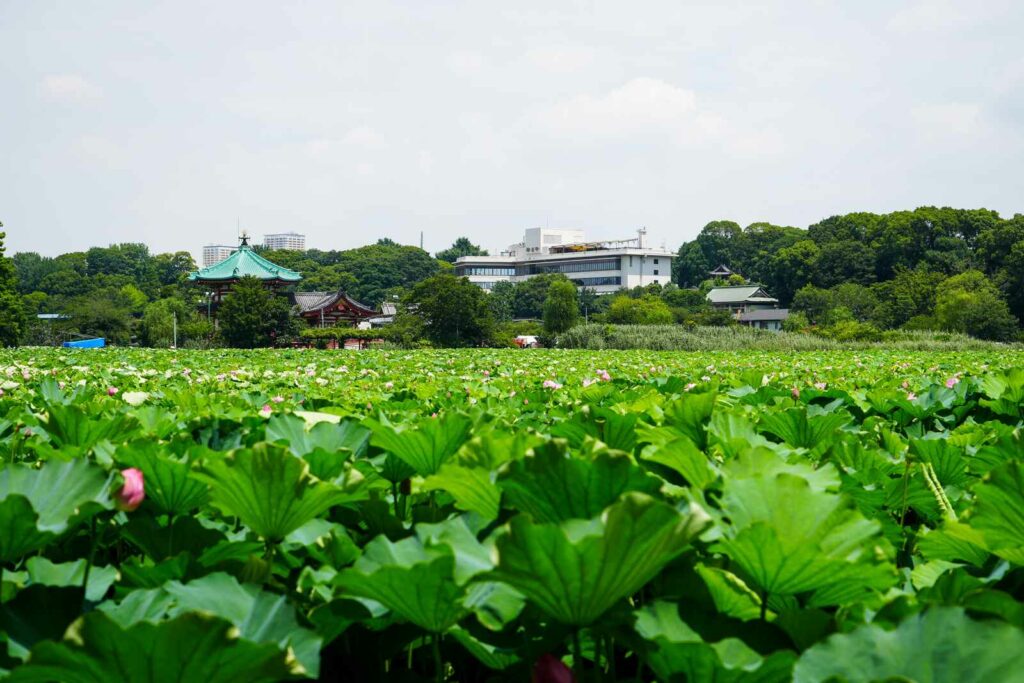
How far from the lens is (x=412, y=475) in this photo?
998mm

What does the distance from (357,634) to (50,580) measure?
0.23m

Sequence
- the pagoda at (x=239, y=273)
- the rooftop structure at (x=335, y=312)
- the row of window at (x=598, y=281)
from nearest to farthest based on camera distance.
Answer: the pagoda at (x=239, y=273) < the rooftop structure at (x=335, y=312) < the row of window at (x=598, y=281)

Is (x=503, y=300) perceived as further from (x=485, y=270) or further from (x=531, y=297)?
(x=485, y=270)

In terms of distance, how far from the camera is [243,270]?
4175cm

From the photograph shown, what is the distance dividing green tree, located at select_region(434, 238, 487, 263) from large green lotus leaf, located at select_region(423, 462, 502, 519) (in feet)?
332

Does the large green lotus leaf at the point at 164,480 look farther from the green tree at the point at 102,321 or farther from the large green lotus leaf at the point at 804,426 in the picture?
the green tree at the point at 102,321

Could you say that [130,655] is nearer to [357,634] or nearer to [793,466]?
[357,634]

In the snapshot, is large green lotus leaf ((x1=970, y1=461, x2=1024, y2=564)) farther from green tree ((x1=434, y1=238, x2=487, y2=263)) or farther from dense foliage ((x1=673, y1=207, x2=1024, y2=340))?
green tree ((x1=434, y1=238, x2=487, y2=263))

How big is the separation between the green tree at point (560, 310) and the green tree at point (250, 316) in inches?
588

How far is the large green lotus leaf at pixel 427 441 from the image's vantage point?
2.99ft

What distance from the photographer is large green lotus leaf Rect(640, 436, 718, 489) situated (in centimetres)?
85

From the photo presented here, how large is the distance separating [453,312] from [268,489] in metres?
35.5

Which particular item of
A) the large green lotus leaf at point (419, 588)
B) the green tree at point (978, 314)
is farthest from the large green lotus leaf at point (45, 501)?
the green tree at point (978, 314)

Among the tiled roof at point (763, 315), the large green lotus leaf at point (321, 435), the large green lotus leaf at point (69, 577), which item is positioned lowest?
the tiled roof at point (763, 315)
